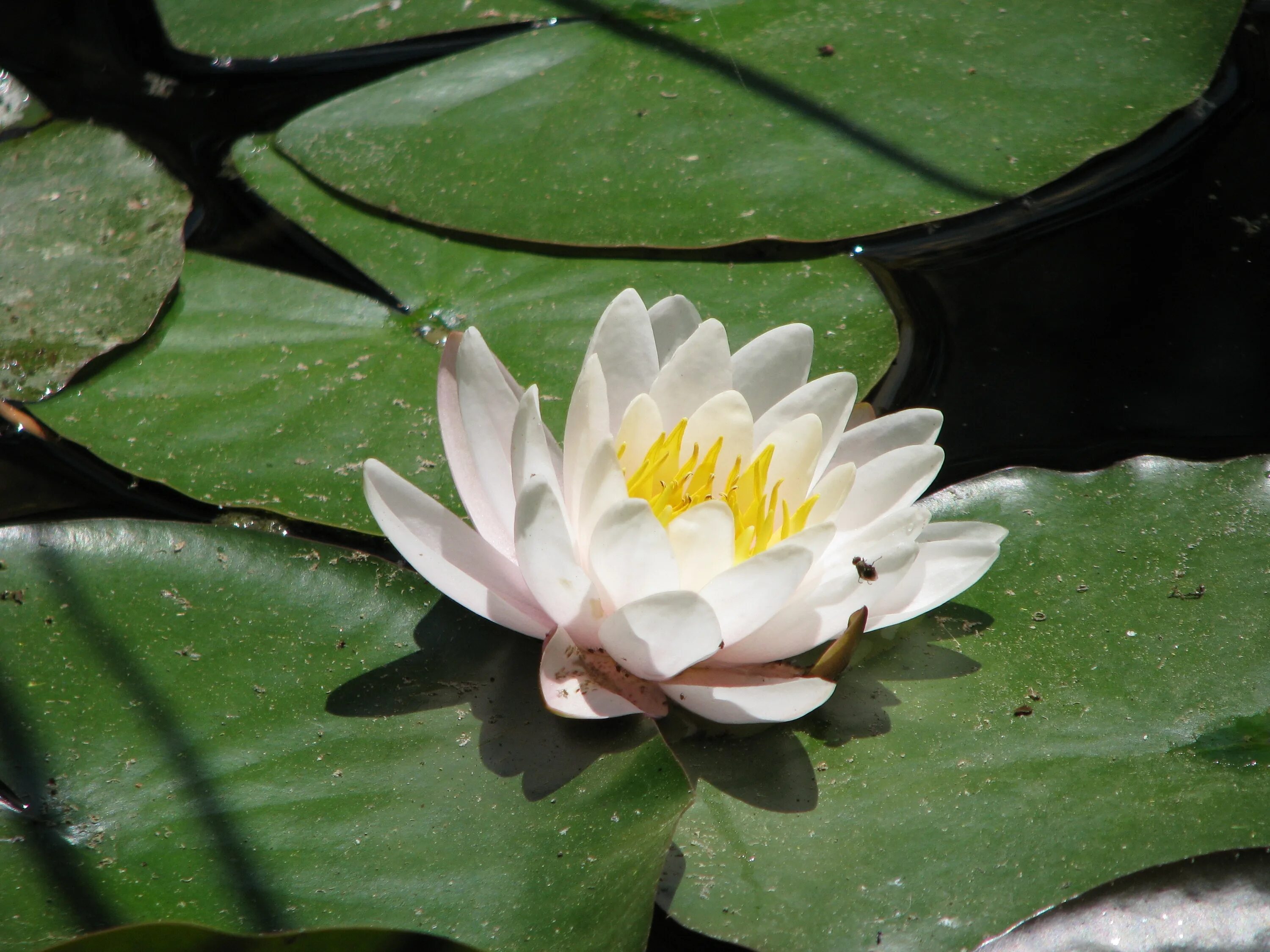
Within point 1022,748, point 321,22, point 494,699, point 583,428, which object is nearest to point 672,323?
point 583,428

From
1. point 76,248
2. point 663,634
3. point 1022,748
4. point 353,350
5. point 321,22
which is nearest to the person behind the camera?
point 663,634

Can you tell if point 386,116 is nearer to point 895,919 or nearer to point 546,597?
point 546,597

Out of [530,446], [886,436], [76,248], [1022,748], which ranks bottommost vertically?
[1022,748]

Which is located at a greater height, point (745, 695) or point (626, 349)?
point (626, 349)

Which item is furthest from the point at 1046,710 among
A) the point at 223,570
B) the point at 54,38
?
the point at 54,38

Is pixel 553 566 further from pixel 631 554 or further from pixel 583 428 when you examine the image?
pixel 583 428

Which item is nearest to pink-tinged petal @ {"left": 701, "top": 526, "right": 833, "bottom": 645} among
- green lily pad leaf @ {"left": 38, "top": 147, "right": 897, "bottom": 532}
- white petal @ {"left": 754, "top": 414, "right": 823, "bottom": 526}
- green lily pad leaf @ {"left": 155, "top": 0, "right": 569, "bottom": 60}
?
white petal @ {"left": 754, "top": 414, "right": 823, "bottom": 526}

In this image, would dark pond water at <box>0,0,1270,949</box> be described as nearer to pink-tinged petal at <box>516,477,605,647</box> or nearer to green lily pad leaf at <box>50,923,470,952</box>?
pink-tinged petal at <box>516,477,605,647</box>
